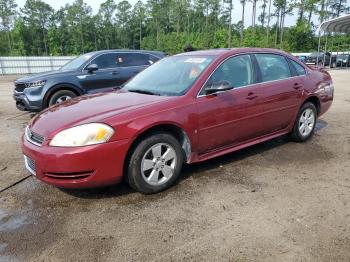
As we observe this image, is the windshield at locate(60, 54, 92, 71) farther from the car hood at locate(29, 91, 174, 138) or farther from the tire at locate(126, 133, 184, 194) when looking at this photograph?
the tire at locate(126, 133, 184, 194)

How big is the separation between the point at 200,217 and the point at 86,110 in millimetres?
1701

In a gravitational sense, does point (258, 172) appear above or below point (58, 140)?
below

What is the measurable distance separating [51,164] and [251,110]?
262cm

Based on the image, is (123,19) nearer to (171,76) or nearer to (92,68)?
(92,68)

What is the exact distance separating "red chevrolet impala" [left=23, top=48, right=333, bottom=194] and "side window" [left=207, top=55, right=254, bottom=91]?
1 centimetres

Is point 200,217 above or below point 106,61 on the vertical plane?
below

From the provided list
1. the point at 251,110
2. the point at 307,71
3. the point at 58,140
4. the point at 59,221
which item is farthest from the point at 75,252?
the point at 307,71

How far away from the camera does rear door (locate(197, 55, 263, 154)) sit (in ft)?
13.9

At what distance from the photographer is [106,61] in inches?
354

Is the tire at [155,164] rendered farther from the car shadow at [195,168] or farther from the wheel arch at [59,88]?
the wheel arch at [59,88]

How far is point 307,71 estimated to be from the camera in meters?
5.80

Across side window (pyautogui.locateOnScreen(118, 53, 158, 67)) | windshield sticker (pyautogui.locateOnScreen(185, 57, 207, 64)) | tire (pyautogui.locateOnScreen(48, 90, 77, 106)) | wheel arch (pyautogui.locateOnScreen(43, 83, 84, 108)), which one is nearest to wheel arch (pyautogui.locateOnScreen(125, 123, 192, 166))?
windshield sticker (pyautogui.locateOnScreen(185, 57, 207, 64))

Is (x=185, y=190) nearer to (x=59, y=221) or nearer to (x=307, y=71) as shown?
(x=59, y=221)

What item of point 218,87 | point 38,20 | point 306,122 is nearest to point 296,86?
point 306,122
